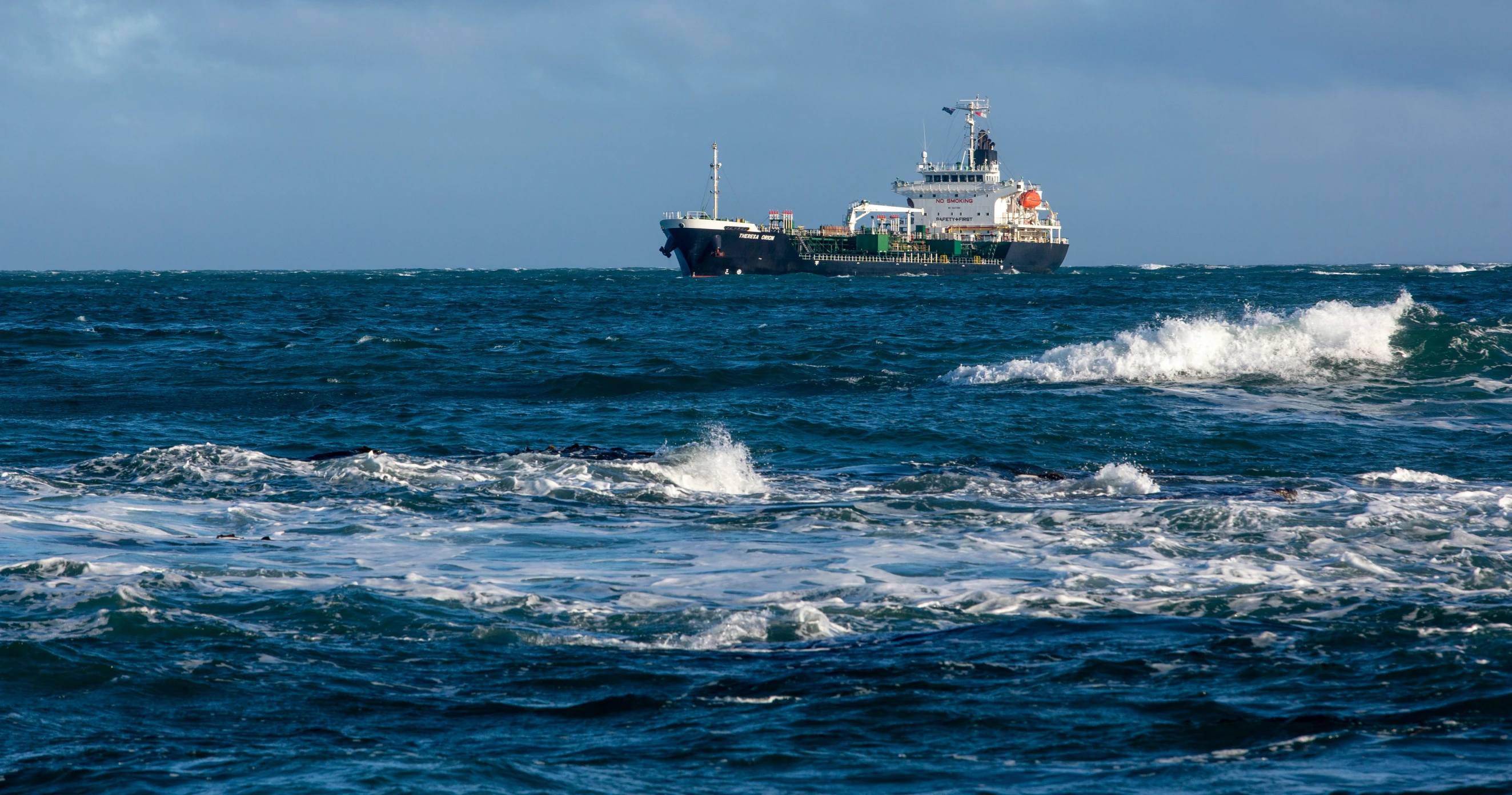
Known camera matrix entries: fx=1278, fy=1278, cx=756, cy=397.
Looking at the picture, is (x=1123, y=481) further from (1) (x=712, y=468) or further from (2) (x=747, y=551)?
(2) (x=747, y=551)

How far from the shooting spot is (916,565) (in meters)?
8.59

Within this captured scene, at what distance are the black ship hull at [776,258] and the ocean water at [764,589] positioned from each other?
6832cm

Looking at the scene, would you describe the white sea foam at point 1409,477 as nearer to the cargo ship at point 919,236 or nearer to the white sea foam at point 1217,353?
the white sea foam at point 1217,353

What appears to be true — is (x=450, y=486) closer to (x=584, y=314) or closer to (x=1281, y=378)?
(x=1281, y=378)

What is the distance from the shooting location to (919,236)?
98125 millimetres

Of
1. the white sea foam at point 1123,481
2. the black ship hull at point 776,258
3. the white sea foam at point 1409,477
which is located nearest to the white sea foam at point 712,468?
the white sea foam at point 1123,481

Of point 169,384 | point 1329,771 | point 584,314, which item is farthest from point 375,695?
point 584,314

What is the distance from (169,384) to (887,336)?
17328mm

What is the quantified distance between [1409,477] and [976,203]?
91440 millimetres

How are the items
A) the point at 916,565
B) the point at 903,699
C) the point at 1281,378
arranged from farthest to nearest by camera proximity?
the point at 1281,378 → the point at 916,565 → the point at 903,699

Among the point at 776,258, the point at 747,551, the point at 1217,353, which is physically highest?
the point at 776,258

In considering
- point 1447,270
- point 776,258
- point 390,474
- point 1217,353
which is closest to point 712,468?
point 390,474

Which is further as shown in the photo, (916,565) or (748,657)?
(916,565)

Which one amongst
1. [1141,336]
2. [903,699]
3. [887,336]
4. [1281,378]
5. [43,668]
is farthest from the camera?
[887,336]
